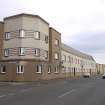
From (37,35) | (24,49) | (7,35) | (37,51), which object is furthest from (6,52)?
(37,35)

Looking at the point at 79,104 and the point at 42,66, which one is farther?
the point at 42,66

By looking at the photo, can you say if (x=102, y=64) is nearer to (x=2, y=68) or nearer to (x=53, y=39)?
(x=53, y=39)

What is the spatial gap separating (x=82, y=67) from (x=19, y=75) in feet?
186

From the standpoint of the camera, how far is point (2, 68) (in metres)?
46.3

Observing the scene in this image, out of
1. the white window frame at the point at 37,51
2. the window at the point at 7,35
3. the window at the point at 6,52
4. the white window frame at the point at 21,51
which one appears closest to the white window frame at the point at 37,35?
the white window frame at the point at 37,51

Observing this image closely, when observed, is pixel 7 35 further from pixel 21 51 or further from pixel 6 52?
pixel 21 51

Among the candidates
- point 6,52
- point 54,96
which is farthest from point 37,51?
point 54,96

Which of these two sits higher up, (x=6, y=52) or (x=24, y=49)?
(x=24, y=49)

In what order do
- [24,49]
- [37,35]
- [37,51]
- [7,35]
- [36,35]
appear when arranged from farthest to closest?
[7,35]
[37,35]
[36,35]
[37,51]
[24,49]

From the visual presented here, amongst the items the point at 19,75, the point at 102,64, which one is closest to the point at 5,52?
the point at 19,75

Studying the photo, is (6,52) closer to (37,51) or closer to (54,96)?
(37,51)

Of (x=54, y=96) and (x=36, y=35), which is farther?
(x=36, y=35)

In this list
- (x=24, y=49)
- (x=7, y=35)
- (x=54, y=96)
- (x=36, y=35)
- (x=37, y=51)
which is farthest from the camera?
(x=7, y=35)

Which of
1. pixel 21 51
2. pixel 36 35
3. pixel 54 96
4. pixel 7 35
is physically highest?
pixel 7 35
